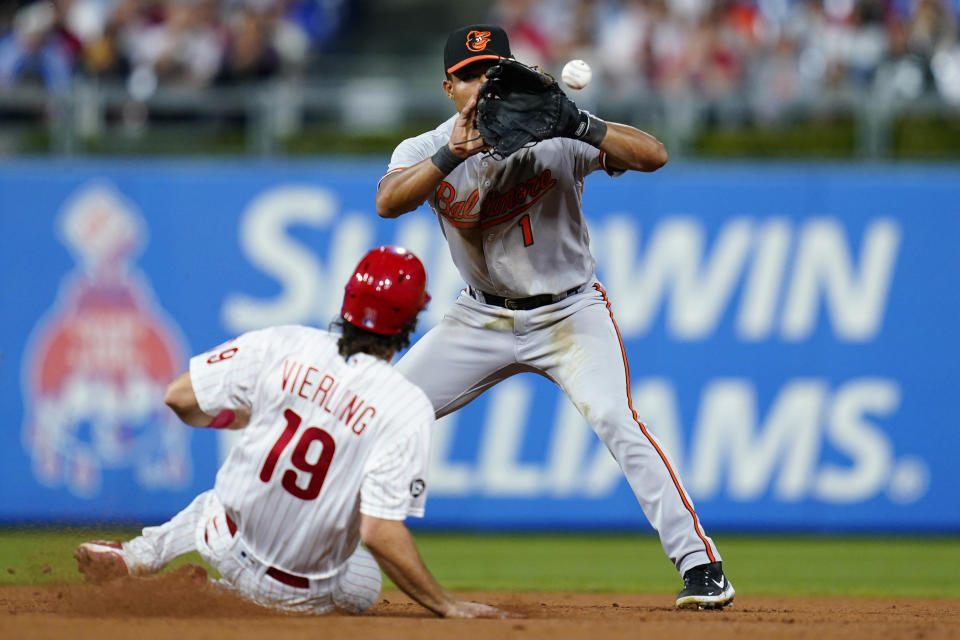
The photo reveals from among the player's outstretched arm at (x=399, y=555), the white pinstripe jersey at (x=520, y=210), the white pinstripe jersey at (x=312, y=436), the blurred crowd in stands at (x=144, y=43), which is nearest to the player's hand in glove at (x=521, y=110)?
the white pinstripe jersey at (x=520, y=210)

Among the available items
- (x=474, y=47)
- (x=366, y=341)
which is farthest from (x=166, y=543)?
(x=474, y=47)

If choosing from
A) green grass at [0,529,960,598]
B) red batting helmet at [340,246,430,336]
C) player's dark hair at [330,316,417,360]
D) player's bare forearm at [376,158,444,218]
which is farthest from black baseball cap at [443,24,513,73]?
green grass at [0,529,960,598]

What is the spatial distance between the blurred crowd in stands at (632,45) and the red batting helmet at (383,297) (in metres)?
5.90

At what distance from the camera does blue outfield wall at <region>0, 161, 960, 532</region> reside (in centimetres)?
946

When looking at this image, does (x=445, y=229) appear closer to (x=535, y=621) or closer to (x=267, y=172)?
(x=535, y=621)

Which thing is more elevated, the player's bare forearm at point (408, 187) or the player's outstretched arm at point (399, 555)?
the player's bare forearm at point (408, 187)

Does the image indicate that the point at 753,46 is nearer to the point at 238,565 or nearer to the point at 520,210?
the point at 520,210

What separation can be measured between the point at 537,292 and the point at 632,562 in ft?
11.1

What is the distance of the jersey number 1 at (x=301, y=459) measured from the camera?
4.13 m

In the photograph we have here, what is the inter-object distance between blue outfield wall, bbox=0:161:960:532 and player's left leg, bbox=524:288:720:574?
162 inches

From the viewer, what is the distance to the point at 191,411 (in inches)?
169

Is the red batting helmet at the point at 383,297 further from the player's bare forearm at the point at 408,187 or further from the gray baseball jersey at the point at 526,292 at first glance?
the gray baseball jersey at the point at 526,292

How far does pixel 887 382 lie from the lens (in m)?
9.50

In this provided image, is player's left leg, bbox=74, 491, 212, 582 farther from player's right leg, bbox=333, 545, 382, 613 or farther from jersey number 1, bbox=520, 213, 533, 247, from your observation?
jersey number 1, bbox=520, 213, 533, 247
